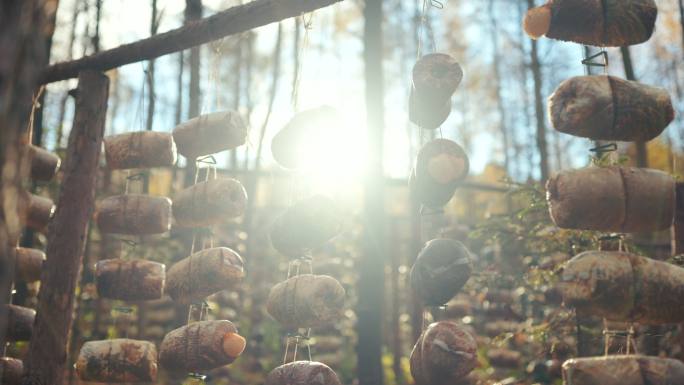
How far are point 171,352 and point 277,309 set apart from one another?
655 mm

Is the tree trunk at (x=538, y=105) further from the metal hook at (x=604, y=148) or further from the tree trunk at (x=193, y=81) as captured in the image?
the metal hook at (x=604, y=148)

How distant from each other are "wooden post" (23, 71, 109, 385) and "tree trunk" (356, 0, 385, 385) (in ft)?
8.14

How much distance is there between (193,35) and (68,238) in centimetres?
148

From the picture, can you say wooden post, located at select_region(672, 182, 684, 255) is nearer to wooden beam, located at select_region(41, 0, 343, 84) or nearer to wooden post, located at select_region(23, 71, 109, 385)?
wooden beam, located at select_region(41, 0, 343, 84)

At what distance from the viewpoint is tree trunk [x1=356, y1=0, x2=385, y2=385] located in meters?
5.06

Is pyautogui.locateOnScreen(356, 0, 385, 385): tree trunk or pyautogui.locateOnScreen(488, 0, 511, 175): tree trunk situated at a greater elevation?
pyautogui.locateOnScreen(488, 0, 511, 175): tree trunk

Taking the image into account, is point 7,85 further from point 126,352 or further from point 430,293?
point 126,352

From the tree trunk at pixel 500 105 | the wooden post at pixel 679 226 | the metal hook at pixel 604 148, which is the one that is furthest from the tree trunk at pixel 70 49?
the tree trunk at pixel 500 105

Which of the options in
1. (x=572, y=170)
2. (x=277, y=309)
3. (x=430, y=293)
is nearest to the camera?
(x=572, y=170)

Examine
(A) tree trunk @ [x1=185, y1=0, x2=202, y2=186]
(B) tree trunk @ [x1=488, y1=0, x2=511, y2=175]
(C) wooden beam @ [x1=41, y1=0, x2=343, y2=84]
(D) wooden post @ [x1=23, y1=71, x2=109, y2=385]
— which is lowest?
(D) wooden post @ [x1=23, y1=71, x2=109, y2=385]

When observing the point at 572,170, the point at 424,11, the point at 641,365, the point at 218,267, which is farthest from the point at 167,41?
the point at 641,365

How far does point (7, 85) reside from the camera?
1234 millimetres

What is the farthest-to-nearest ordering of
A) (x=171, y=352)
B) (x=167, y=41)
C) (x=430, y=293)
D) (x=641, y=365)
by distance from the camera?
(x=167, y=41) < (x=171, y=352) < (x=430, y=293) < (x=641, y=365)

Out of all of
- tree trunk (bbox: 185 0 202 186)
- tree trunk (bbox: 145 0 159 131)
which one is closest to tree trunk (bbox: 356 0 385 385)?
tree trunk (bbox: 185 0 202 186)
